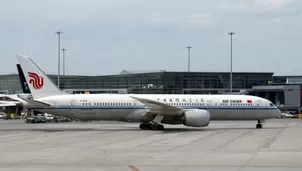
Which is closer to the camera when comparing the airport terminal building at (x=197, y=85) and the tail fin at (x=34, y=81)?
the tail fin at (x=34, y=81)

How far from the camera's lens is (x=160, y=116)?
39.1 m

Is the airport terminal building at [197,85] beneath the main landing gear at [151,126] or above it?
above

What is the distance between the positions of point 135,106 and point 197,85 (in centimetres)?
7850

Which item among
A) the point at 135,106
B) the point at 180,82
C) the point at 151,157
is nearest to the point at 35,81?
the point at 135,106

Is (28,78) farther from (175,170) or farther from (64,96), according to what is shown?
(175,170)

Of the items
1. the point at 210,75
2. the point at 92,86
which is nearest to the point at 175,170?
the point at 210,75

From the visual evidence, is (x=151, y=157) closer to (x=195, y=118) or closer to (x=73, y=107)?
(x=195, y=118)

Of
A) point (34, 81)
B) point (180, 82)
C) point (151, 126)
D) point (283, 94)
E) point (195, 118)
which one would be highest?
point (180, 82)

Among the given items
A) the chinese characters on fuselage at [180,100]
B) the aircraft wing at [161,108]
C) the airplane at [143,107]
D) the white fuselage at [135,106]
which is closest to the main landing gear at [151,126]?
the airplane at [143,107]

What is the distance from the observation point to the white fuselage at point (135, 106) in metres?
39.4

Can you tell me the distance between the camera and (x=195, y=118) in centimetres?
3788

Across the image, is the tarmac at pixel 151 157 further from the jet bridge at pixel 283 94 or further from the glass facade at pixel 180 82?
the glass facade at pixel 180 82

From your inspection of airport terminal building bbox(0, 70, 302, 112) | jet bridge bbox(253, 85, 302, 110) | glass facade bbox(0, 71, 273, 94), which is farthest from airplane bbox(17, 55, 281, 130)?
glass facade bbox(0, 71, 273, 94)

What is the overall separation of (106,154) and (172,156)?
2723 mm
